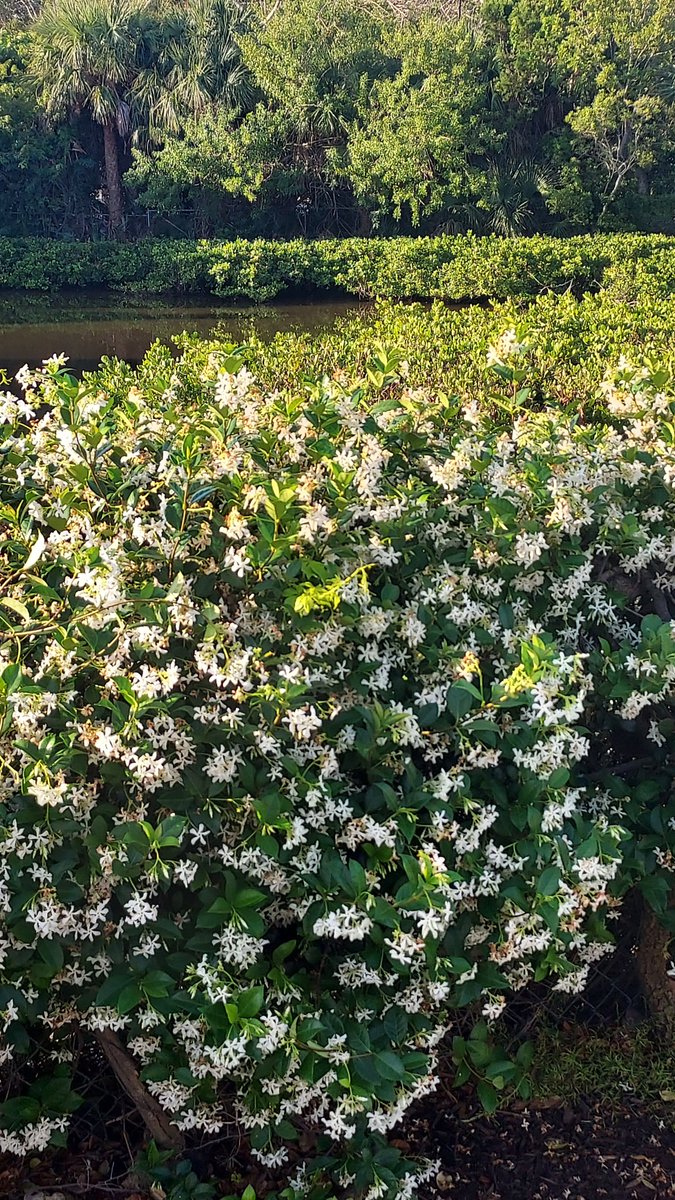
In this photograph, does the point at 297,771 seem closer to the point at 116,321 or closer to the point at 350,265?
the point at 116,321

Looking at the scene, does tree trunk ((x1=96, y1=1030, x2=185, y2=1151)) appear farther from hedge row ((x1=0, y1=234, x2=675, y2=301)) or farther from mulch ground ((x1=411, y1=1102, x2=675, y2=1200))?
hedge row ((x1=0, y1=234, x2=675, y2=301))

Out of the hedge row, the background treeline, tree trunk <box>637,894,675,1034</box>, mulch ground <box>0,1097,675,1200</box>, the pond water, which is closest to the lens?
mulch ground <box>0,1097,675,1200</box>

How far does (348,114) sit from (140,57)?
5059mm

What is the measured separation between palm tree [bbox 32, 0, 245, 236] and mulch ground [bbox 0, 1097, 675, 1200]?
23207mm

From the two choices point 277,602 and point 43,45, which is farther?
point 43,45

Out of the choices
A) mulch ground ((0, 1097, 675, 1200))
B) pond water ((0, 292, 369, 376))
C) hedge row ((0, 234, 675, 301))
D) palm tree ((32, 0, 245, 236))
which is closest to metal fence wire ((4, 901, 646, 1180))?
mulch ground ((0, 1097, 675, 1200))

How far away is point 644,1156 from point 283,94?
878 inches

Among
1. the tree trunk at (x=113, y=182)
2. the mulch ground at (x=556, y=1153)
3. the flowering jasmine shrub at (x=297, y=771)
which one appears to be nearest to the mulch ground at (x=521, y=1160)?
the mulch ground at (x=556, y=1153)

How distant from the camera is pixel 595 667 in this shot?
1.97 metres

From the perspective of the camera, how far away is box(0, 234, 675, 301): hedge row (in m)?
15.6


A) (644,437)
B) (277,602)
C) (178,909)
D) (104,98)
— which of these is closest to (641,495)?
(644,437)

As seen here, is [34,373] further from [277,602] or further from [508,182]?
[508,182]

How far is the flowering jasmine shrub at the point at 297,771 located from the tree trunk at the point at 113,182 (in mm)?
24026

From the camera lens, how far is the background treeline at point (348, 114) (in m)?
19.3
